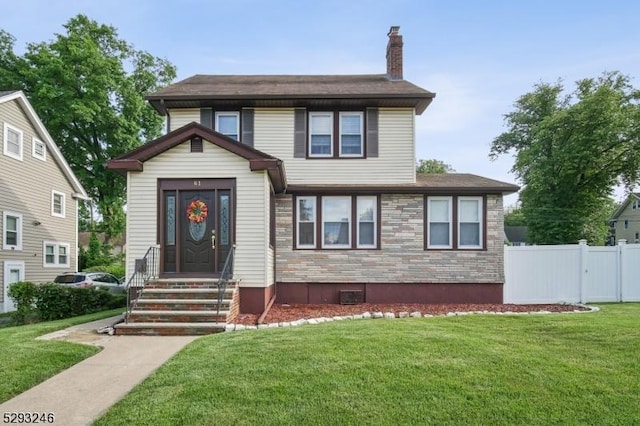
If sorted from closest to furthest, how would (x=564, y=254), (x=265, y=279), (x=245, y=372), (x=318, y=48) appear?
(x=245, y=372) < (x=265, y=279) < (x=564, y=254) < (x=318, y=48)

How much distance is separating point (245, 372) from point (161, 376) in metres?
1.07

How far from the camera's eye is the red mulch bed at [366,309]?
9367 mm

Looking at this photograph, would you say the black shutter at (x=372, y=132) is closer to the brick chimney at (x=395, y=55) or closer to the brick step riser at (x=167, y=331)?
the brick chimney at (x=395, y=55)

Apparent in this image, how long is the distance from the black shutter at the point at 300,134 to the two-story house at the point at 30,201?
1131 centimetres

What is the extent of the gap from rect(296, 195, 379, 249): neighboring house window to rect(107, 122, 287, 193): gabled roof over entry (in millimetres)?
2644

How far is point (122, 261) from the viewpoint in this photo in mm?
30750

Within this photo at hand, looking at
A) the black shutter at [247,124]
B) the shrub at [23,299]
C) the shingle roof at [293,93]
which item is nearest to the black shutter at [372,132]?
the shingle roof at [293,93]

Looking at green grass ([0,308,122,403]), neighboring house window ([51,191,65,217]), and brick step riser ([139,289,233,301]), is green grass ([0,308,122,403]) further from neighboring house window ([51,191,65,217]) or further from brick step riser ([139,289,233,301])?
neighboring house window ([51,191,65,217])

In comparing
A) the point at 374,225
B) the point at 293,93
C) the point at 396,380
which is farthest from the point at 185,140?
the point at 396,380

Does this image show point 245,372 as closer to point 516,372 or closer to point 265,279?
point 516,372

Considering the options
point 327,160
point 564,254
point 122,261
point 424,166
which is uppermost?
point 424,166

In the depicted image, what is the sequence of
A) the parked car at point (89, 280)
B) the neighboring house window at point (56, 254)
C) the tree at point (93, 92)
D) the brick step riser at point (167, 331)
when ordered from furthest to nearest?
the tree at point (93, 92) → the neighboring house window at point (56, 254) → the parked car at point (89, 280) → the brick step riser at point (167, 331)

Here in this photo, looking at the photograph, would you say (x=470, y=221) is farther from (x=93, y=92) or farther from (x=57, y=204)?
(x=93, y=92)

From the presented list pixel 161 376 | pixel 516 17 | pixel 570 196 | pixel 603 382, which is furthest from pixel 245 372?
pixel 570 196
